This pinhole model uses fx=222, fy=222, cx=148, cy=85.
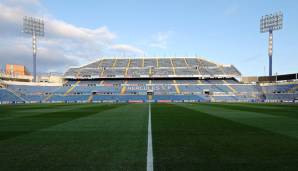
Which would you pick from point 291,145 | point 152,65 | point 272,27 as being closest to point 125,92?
point 152,65

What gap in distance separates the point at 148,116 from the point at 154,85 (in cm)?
5554

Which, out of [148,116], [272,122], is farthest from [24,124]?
[272,122]

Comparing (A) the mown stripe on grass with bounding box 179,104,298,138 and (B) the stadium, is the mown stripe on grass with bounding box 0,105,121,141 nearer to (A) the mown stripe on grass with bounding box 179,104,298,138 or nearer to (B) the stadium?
(B) the stadium

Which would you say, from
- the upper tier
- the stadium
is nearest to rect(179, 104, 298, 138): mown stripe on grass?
the stadium

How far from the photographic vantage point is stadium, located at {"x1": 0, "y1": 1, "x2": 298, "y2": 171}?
5.38m

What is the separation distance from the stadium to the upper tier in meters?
0.36

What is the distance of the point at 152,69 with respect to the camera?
81.0m

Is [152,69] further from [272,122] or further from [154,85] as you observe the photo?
[272,122]

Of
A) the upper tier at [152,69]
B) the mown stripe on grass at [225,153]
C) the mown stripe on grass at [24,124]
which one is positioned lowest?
the mown stripe on grass at [24,124]

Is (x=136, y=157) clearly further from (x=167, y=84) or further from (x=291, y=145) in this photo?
(x=167, y=84)

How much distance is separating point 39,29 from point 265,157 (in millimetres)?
72492

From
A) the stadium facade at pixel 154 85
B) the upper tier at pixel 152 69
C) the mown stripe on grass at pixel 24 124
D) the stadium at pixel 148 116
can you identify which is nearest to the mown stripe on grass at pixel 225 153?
the stadium at pixel 148 116

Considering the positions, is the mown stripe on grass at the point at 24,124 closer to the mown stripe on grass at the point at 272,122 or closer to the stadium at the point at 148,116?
the stadium at the point at 148,116

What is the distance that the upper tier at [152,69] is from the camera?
254 feet
